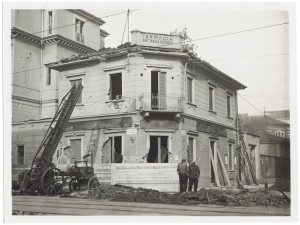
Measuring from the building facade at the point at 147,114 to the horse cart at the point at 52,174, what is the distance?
2.72 feet

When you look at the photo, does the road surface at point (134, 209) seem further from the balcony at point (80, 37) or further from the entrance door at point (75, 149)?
the balcony at point (80, 37)

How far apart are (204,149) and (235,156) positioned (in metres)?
2.79

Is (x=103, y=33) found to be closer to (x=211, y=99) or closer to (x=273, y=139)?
(x=211, y=99)

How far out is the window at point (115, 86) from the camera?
1686 cm

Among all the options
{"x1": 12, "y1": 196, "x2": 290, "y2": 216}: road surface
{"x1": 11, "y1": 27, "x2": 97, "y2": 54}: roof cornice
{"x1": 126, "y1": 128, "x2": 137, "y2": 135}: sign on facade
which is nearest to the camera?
{"x1": 12, "y1": 196, "x2": 290, "y2": 216}: road surface

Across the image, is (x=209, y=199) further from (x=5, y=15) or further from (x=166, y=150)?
(x=5, y=15)

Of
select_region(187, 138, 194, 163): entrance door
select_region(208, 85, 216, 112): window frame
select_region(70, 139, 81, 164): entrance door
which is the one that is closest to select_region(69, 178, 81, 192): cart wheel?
select_region(70, 139, 81, 164): entrance door

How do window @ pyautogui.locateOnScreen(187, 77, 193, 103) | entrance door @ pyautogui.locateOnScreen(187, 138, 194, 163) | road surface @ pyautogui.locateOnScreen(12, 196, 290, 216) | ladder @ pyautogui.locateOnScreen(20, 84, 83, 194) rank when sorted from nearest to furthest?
road surface @ pyautogui.locateOnScreen(12, 196, 290, 216) < ladder @ pyautogui.locateOnScreen(20, 84, 83, 194) < entrance door @ pyautogui.locateOnScreen(187, 138, 194, 163) < window @ pyautogui.locateOnScreen(187, 77, 193, 103)

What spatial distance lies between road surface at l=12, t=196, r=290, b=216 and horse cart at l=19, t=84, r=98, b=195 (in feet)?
6.79

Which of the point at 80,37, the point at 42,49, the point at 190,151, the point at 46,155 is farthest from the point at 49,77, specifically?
the point at 190,151

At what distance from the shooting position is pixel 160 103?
16297 millimetres

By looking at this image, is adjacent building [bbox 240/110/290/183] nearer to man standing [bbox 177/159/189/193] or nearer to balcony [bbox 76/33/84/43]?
man standing [bbox 177/159/189/193]

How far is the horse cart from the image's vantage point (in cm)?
1395

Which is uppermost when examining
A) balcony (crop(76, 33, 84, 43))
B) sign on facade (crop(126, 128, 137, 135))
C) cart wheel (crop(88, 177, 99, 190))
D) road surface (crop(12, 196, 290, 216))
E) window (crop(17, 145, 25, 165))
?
balcony (crop(76, 33, 84, 43))
